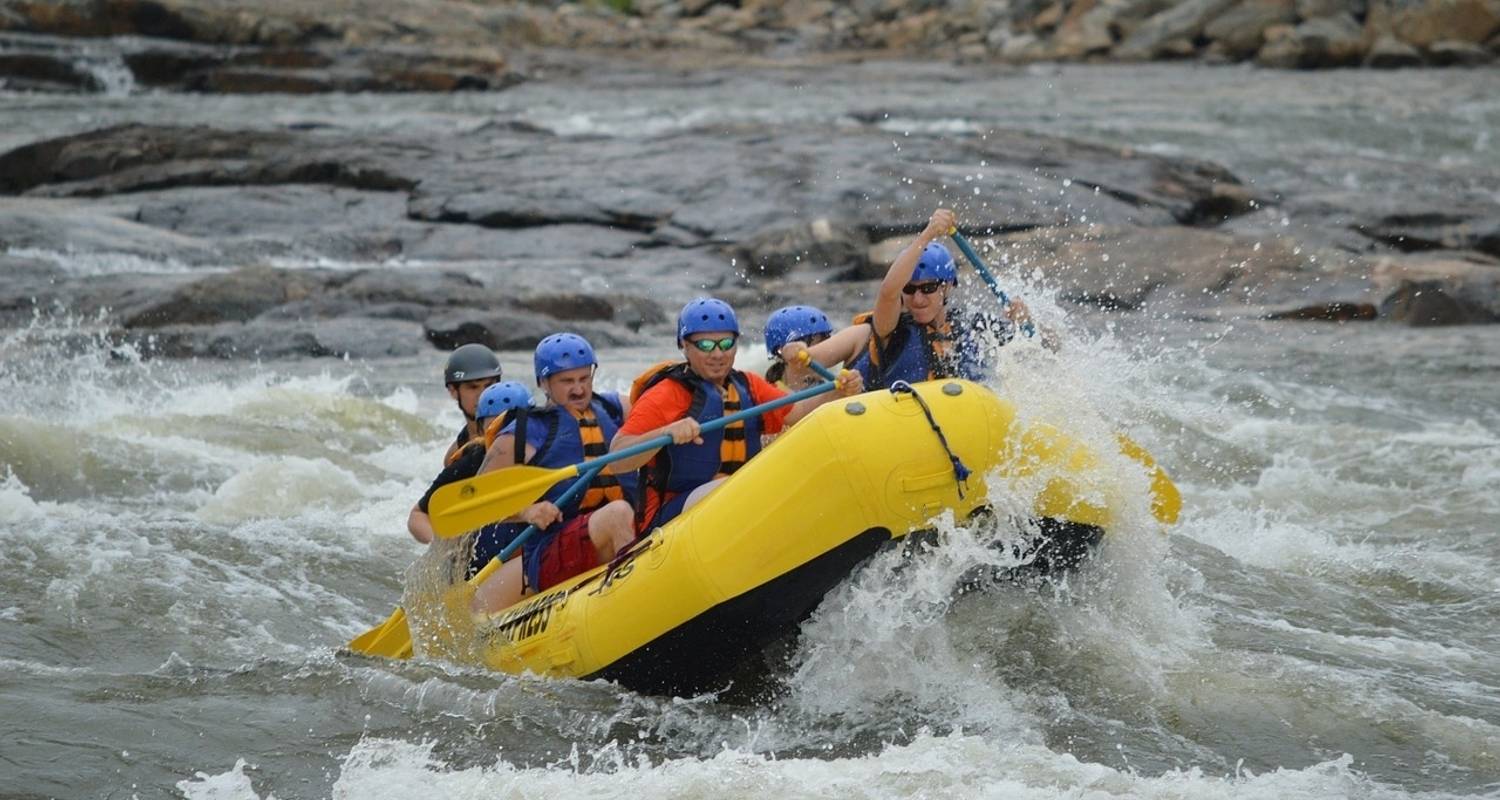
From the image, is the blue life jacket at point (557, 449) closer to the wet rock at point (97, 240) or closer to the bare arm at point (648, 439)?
the bare arm at point (648, 439)

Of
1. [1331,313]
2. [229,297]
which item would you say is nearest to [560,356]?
[229,297]

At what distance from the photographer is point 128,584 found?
7.71 metres

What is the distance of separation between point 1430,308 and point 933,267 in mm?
8350

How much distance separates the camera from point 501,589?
6711 mm

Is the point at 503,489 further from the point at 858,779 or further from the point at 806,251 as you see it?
the point at 806,251

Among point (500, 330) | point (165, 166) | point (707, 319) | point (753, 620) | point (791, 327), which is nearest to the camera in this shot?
point (753, 620)

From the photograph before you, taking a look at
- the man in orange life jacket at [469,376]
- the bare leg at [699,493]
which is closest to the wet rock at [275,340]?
the man in orange life jacket at [469,376]

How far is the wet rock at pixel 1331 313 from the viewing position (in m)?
13.9

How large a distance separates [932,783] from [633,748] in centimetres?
103

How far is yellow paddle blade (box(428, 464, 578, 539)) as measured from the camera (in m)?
6.15

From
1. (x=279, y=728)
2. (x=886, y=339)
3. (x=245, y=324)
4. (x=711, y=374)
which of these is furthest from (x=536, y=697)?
(x=245, y=324)

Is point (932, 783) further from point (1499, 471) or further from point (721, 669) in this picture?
point (1499, 471)

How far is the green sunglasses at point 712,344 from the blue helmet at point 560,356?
0.40 meters

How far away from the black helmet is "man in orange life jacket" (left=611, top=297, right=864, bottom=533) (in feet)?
3.20
